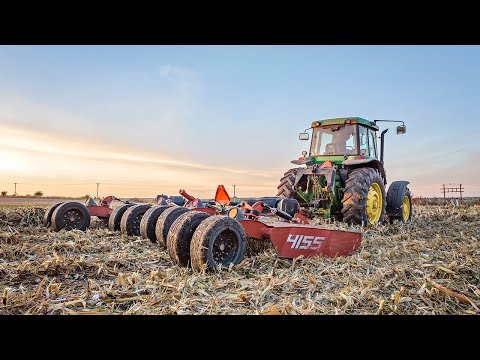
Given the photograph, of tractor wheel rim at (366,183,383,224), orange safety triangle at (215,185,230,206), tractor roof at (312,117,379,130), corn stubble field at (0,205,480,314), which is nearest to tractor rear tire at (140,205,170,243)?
corn stubble field at (0,205,480,314)

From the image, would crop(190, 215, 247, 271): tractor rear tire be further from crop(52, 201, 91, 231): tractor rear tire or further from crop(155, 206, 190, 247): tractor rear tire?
crop(52, 201, 91, 231): tractor rear tire

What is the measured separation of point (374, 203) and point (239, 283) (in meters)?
5.42

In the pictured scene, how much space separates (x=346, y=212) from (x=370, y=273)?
309cm

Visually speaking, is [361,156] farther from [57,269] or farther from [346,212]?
[57,269]

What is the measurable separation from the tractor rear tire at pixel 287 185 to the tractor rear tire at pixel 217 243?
13.8ft

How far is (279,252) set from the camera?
4309 millimetres

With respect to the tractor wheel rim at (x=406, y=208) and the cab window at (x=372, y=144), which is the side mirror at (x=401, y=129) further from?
the tractor wheel rim at (x=406, y=208)

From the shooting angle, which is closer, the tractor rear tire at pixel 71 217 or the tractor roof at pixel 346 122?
the tractor rear tire at pixel 71 217

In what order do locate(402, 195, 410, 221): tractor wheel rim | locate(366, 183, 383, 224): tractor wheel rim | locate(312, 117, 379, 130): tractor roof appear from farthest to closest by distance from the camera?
locate(402, 195, 410, 221): tractor wheel rim, locate(312, 117, 379, 130): tractor roof, locate(366, 183, 383, 224): tractor wheel rim

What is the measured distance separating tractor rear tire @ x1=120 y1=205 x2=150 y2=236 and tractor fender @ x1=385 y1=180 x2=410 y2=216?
6.28 meters

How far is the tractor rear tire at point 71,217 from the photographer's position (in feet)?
23.3

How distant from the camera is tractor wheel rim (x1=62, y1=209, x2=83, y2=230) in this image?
7.15m

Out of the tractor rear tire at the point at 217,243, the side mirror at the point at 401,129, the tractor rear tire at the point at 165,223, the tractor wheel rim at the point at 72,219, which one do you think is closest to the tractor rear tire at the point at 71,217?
the tractor wheel rim at the point at 72,219
